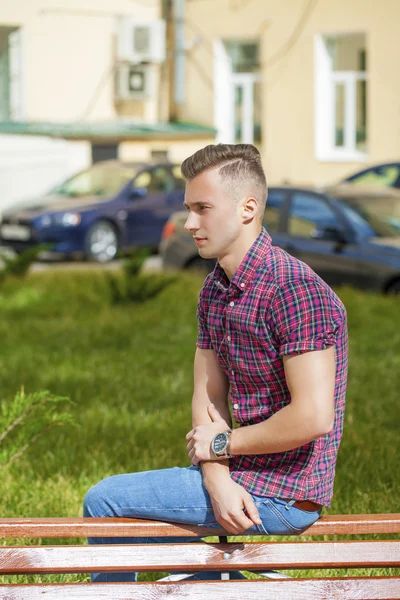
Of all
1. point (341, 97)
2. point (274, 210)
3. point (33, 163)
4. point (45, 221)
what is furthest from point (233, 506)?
point (341, 97)

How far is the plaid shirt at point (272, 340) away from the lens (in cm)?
311

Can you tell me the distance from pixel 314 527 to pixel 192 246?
10.5m

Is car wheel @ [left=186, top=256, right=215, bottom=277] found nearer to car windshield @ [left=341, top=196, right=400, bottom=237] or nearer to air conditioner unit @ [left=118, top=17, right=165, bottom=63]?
car windshield @ [left=341, top=196, right=400, bottom=237]

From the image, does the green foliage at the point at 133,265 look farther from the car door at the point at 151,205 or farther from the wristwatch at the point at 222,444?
the wristwatch at the point at 222,444

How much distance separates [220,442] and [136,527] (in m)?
0.33

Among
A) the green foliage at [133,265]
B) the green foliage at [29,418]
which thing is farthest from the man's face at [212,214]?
the green foliage at [133,265]

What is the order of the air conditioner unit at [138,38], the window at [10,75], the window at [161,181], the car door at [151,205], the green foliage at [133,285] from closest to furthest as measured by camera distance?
the green foliage at [133,285]
the car door at [151,205]
the window at [161,181]
the window at [10,75]
the air conditioner unit at [138,38]

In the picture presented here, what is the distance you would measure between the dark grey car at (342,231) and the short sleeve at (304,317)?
9.22 m

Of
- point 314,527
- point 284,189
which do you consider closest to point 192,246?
point 284,189

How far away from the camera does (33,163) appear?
23328mm

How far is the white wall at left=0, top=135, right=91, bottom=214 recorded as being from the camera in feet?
74.8

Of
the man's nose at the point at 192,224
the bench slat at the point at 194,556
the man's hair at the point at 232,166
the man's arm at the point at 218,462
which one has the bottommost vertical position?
the bench slat at the point at 194,556

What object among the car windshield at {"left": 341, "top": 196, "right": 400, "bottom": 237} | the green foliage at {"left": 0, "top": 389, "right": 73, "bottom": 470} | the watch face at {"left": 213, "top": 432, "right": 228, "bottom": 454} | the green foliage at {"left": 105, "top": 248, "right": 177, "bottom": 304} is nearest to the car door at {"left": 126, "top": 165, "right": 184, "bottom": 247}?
the car windshield at {"left": 341, "top": 196, "right": 400, "bottom": 237}

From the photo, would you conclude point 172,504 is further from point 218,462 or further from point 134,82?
point 134,82
